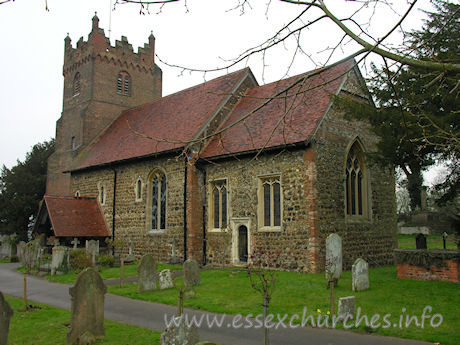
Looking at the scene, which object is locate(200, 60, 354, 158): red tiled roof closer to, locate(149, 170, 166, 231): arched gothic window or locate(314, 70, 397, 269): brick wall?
locate(314, 70, 397, 269): brick wall

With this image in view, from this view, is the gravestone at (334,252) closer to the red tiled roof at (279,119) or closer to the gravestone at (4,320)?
the red tiled roof at (279,119)

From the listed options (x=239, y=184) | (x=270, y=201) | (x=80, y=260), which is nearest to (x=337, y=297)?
(x=270, y=201)

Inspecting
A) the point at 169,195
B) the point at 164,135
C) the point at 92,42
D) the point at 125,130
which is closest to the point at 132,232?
the point at 169,195

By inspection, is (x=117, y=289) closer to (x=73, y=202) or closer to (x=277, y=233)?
(x=277, y=233)

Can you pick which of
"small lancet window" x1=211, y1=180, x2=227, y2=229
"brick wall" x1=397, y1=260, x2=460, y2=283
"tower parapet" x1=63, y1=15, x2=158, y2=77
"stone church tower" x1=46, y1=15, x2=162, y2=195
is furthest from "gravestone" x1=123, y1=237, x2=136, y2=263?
"tower parapet" x1=63, y1=15, x2=158, y2=77

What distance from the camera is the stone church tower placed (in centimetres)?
A: 2794

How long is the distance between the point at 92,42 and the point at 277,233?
20.7 metres

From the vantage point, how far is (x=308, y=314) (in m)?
8.88

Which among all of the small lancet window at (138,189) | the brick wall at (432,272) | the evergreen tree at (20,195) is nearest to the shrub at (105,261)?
the small lancet window at (138,189)

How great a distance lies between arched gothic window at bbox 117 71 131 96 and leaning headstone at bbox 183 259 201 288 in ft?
66.2

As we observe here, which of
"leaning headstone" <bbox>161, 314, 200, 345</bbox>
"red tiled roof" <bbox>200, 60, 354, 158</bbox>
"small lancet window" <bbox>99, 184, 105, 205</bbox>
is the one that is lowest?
"leaning headstone" <bbox>161, 314, 200, 345</bbox>

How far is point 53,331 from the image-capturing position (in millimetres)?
8266

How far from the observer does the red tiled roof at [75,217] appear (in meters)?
20.6

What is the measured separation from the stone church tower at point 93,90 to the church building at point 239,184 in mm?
2222
